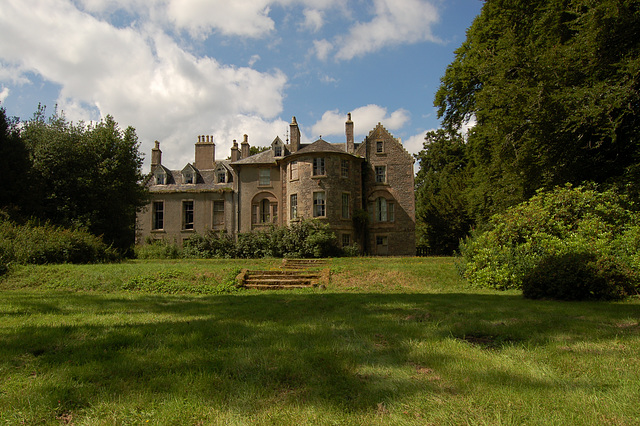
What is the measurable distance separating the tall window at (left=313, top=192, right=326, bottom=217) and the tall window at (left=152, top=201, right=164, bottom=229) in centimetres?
1516

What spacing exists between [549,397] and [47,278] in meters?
16.6

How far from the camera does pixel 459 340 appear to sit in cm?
502

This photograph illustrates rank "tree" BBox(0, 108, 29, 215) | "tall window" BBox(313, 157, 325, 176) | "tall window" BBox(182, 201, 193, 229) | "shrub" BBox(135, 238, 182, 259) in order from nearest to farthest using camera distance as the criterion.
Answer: "tree" BBox(0, 108, 29, 215), "shrub" BBox(135, 238, 182, 259), "tall window" BBox(313, 157, 325, 176), "tall window" BBox(182, 201, 193, 229)

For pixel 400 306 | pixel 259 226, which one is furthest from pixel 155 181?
pixel 400 306

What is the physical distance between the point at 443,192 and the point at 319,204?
544 inches

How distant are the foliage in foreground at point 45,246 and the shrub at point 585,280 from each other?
18719 millimetres

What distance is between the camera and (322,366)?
13.5 ft

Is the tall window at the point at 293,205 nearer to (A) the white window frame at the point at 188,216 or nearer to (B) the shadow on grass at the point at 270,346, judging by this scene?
(A) the white window frame at the point at 188,216

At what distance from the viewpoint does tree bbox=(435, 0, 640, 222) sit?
12711 millimetres

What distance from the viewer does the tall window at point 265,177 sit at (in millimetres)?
33062

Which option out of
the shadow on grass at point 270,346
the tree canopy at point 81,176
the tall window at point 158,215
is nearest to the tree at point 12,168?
the tree canopy at point 81,176

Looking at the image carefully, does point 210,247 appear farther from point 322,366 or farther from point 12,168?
point 322,366

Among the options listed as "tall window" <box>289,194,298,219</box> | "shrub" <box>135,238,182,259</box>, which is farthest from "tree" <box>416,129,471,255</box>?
"shrub" <box>135,238,182,259</box>

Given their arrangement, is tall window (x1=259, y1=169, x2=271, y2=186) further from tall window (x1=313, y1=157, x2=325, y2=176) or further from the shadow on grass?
the shadow on grass
